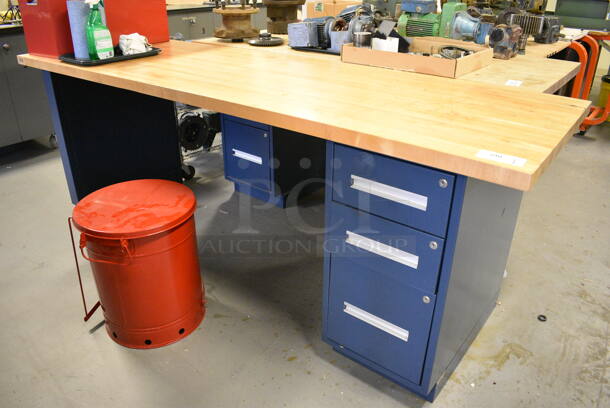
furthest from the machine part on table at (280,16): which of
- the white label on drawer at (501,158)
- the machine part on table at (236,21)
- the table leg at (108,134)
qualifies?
the white label on drawer at (501,158)

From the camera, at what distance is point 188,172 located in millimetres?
3092

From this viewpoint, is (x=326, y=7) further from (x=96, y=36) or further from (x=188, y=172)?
(x=96, y=36)

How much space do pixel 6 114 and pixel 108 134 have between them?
129 cm

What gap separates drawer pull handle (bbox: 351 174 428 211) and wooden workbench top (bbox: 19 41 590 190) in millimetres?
177

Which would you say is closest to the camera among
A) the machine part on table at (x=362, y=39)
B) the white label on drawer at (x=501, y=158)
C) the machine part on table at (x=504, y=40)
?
the white label on drawer at (x=501, y=158)

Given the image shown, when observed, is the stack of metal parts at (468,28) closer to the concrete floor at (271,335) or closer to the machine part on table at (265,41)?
the machine part on table at (265,41)

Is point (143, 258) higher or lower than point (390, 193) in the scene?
lower

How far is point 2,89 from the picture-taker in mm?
3113

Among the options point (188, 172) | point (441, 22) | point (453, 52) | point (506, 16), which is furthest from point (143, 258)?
point (506, 16)

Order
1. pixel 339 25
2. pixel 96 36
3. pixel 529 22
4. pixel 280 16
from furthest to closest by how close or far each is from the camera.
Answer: pixel 280 16
pixel 529 22
pixel 339 25
pixel 96 36

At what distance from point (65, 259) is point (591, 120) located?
4.07 meters

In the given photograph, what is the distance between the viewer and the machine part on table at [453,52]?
1.90m

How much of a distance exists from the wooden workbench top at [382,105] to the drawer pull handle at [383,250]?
0.35 metres

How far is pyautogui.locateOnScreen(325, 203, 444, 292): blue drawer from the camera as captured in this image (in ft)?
4.16
